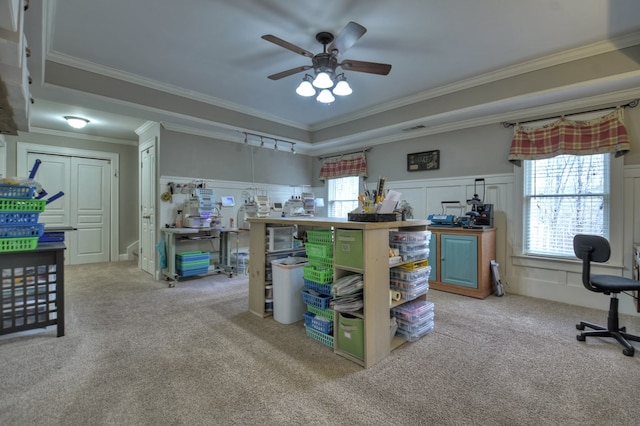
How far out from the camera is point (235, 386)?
1.84 m

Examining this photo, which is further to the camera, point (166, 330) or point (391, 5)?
point (166, 330)

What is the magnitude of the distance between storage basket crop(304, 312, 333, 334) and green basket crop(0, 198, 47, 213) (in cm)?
253

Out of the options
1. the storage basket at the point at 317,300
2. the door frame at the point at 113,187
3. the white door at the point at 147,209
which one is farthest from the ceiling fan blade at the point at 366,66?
the door frame at the point at 113,187

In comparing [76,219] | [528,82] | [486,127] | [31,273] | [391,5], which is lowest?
[31,273]

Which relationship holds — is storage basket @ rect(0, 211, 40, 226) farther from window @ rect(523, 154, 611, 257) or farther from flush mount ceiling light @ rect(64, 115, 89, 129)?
window @ rect(523, 154, 611, 257)

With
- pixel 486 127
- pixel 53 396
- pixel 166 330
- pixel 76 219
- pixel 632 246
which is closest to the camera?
pixel 53 396

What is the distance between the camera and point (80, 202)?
5.70 m

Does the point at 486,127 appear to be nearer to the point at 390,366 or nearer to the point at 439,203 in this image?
the point at 439,203

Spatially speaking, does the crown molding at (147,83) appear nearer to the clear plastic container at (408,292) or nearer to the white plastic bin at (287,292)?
the white plastic bin at (287,292)

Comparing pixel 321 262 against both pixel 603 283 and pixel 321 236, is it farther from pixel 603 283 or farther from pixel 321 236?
pixel 603 283

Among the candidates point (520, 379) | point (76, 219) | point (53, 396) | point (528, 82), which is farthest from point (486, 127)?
point (76, 219)

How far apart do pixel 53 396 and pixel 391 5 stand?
3.64 metres

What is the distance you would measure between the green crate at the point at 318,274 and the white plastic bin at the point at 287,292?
196mm

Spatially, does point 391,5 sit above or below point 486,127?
above
